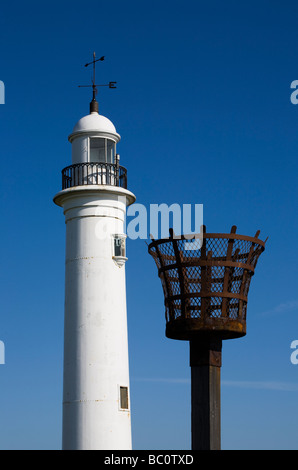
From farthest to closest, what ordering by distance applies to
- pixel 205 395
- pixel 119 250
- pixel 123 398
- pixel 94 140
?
pixel 94 140 → pixel 119 250 → pixel 123 398 → pixel 205 395

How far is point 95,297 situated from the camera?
27484 millimetres

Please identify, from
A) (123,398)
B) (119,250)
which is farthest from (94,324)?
(119,250)

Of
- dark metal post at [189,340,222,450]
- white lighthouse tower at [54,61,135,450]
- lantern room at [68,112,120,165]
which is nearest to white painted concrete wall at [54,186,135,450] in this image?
white lighthouse tower at [54,61,135,450]

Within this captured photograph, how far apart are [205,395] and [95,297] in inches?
401

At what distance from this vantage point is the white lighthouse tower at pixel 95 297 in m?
26.8

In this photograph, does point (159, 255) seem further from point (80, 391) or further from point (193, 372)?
point (80, 391)

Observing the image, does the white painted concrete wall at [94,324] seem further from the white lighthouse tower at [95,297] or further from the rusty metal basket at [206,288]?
the rusty metal basket at [206,288]

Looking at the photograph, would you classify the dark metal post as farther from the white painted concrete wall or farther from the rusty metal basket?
the white painted concrete wall

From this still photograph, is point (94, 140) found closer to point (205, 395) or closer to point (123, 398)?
point (123, 398)

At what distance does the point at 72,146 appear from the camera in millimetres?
29531

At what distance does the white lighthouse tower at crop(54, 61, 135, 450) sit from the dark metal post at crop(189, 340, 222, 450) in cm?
925
